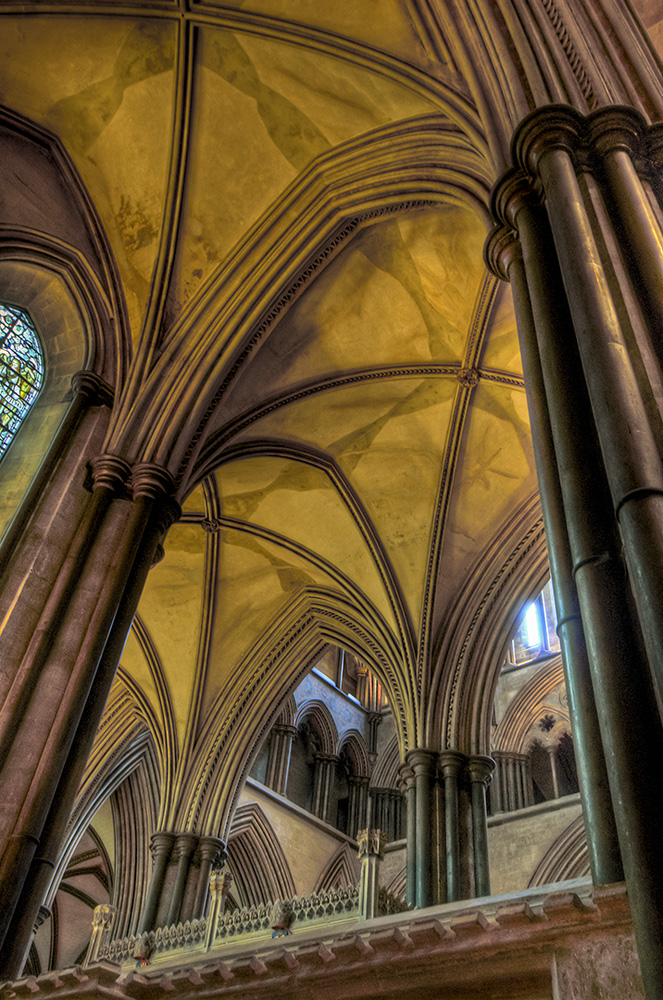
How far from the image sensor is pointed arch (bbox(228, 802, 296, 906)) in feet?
49.0

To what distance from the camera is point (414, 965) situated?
11.0ft

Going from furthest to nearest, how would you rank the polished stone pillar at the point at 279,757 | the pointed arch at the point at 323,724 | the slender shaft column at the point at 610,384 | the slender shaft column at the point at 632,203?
the pointed arch at the point at 323,724 < the polished stone pillar at the point at 279,757 < the slender shaft column at the point at 632,203 < the slender shaft column at the point at 610,384

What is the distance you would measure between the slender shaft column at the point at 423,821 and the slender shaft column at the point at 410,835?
0.04m

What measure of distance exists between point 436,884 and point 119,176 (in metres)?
8.75

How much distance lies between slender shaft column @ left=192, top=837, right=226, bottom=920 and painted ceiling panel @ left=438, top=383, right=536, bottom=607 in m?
4.81

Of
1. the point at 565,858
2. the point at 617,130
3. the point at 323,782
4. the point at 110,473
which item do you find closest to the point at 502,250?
the point at 617,130

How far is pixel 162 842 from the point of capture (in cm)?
1193

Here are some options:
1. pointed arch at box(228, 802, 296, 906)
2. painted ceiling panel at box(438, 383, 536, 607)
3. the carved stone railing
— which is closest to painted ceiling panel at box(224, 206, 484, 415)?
painted ceiling panel at box(438, 383, 536, 607)

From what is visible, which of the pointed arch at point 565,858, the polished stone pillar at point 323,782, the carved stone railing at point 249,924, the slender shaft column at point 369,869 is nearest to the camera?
the slender shaft column at point 369,869

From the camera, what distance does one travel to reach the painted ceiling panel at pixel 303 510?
1208cm

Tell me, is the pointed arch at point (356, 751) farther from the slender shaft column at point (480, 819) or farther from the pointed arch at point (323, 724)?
the slender shaft column at point (480, 819)

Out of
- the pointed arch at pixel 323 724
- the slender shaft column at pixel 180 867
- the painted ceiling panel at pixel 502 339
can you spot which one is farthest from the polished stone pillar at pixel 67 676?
the pointed arch at pixel 323 724

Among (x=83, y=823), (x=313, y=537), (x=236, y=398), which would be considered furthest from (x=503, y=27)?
(x=83, y=823)

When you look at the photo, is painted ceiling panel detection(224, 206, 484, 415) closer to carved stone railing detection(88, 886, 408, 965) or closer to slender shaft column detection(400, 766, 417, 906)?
slender shaft column detection(400, 766, 417, 906)
